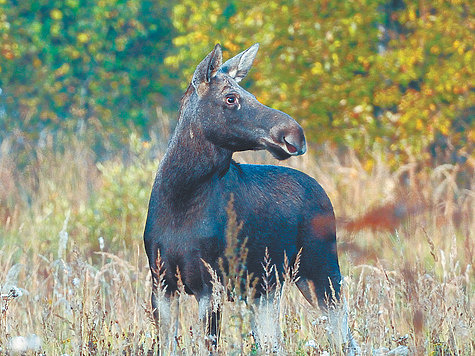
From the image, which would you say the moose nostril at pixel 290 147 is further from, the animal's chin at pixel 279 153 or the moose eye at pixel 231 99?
the moose eye at pixel 231 99

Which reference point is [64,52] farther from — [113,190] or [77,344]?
[77,344]

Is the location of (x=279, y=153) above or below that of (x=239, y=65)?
below

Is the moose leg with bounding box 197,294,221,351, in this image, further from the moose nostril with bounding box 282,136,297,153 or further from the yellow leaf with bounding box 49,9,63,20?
the yellow leaf with bounding box 49,9,63,20

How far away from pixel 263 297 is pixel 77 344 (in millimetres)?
1567

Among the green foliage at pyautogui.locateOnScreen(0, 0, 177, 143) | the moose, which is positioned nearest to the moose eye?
Answer: the moose

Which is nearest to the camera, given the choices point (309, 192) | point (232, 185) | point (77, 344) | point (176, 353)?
point (77, 344)

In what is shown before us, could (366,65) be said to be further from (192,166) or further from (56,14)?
(56,14)

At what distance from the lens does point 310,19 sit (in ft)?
32.3

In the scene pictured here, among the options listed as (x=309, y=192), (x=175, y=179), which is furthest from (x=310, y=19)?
(x=175, y=179)

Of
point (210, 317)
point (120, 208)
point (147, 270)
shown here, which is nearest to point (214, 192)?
point (210, 317)

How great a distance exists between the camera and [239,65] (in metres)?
4.59

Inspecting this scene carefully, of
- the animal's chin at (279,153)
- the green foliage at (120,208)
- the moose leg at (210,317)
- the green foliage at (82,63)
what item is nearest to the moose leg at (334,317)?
the moose leg at (210,317)

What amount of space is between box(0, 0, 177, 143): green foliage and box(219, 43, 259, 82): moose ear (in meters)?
11.4

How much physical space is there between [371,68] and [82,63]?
9639 mm
